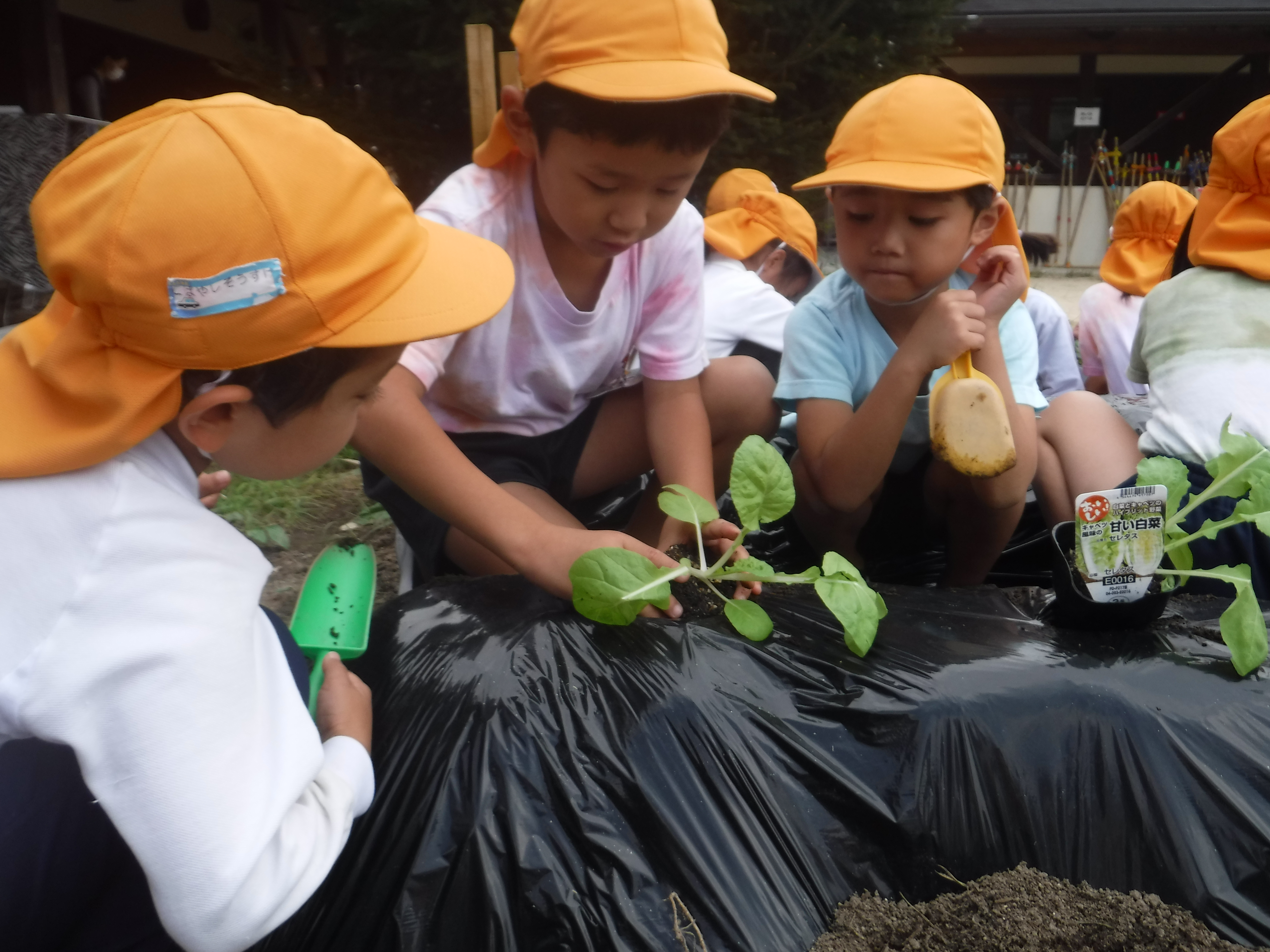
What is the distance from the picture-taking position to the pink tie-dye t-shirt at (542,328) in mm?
1496

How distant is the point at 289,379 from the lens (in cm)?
84

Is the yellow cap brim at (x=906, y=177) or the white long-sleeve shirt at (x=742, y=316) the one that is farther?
the white long-sleeve shirt at (x=742, y=316)

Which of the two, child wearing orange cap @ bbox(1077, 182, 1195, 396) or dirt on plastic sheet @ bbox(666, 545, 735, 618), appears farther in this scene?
child wearing orange cap @ bbox(1077, 182, 1195, 396)

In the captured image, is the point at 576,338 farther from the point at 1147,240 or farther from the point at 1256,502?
the point at 1147,240

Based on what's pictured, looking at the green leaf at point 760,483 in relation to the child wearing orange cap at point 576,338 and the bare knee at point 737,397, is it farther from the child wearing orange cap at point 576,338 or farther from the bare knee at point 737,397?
the bare knee at point 737,397

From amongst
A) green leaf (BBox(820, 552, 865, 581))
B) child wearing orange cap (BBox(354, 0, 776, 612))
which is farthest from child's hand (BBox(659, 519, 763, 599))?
green leaf (BBox(820, 552, 865, 581))

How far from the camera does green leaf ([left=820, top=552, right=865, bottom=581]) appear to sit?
1.11m

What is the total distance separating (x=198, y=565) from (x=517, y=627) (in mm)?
446

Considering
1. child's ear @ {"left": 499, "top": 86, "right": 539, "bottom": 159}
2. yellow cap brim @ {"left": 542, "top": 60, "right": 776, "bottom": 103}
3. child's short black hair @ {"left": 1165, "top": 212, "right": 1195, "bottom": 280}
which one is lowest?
child's short black hair @ {"left": 1165, "top": 212, "right": 1195, "bottom": 280}

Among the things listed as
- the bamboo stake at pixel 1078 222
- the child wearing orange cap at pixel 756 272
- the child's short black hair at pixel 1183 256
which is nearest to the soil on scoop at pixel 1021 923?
the child wearing orange cap at pixel 756 272

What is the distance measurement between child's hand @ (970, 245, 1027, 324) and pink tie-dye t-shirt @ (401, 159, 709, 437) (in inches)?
18.1

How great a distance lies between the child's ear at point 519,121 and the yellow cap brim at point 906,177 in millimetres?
420

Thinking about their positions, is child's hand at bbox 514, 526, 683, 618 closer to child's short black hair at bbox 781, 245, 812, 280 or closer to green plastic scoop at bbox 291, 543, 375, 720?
green plastic scoop at bbox 291, 543, 375, 720

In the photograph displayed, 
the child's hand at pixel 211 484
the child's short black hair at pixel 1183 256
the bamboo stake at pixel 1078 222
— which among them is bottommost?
the bamboo stake at pixel 1078 222
